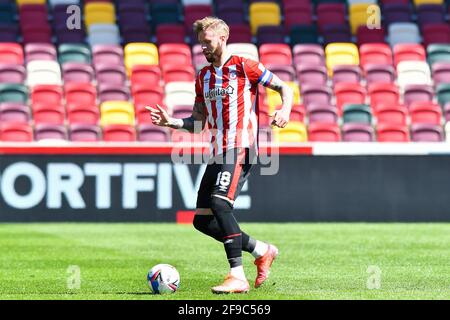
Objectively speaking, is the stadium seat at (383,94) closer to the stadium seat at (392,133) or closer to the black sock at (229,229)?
the stadium seat at (392,133)

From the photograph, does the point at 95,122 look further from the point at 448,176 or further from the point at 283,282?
the point at 283,282

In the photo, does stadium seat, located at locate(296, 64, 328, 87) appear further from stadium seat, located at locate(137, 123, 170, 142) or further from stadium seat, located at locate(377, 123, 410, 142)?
stadium seat, located at locate(137, 123, 170, 142)

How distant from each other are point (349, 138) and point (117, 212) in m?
4.72

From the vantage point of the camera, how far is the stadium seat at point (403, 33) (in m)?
25.0

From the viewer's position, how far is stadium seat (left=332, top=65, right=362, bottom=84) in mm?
23594

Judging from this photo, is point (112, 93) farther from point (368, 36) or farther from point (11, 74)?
point (368, 36)

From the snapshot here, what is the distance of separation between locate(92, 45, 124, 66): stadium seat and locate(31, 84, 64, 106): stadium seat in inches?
57.6

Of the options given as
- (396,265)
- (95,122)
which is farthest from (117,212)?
(396,265)

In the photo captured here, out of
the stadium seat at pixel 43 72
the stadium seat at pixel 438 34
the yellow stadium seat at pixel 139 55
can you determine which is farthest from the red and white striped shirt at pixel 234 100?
the stadium seat at pixel 438 34

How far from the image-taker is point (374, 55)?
24250 mm

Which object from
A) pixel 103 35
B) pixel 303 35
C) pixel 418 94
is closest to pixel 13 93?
pixel 103 35

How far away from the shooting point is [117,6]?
25547 mm

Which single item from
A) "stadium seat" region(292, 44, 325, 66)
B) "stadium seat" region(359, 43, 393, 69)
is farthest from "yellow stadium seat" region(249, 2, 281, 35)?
"stadium seat" region(359, 43, 393, 69)

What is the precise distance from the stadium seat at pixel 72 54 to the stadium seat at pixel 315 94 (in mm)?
4298
